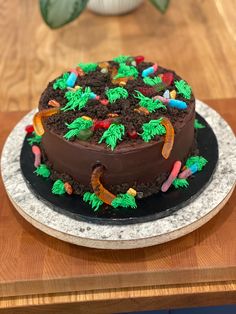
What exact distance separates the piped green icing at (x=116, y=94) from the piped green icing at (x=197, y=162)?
0.20 meters

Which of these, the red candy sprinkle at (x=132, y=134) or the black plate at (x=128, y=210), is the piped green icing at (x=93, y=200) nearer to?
the black plate at (x=128, y=210)

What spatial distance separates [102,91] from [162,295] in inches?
17.2

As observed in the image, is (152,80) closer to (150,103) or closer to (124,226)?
(150,103)

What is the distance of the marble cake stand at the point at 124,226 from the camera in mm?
912

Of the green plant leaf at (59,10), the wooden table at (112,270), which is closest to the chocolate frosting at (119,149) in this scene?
the wooden table at (112,270)

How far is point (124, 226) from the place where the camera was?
931 millimetres

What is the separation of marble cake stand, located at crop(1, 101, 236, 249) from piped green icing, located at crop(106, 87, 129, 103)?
25 centimetres

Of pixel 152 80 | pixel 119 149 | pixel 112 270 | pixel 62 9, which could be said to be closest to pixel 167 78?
pixel 152 80

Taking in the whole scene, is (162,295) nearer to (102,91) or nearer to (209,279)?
(209,279)

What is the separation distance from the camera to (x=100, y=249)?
3.16 feet

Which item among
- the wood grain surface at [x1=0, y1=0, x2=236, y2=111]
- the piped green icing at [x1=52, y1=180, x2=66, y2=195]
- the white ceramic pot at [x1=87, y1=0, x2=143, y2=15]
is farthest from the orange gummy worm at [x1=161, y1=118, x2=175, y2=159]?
the white ceramic pot at [x1=87, y1=0, x2=143, y2=15]

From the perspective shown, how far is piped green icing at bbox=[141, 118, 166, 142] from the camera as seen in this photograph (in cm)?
91

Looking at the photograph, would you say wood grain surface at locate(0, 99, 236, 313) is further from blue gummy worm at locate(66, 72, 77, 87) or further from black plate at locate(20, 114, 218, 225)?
blue gummy worm at locate(66, 72, 77, 87)

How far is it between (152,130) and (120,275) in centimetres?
28
